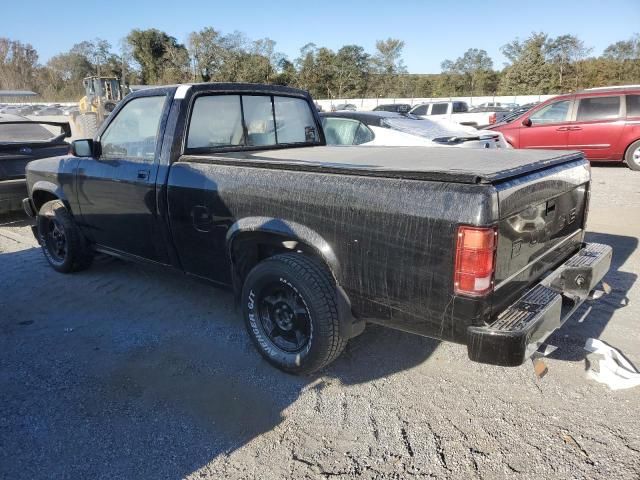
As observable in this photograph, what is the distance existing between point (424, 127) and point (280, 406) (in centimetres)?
649

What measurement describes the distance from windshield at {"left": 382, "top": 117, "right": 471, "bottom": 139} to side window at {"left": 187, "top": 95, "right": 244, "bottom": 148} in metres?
4.29

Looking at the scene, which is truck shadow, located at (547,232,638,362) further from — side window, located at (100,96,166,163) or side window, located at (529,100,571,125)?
side window, located at (529,100,571,125)

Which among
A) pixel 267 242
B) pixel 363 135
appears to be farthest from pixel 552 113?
pixel 267 242

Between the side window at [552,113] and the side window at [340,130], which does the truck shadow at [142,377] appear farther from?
the side window at [552,113]

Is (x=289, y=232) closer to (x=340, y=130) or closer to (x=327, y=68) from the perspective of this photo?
(x=340, y=130)

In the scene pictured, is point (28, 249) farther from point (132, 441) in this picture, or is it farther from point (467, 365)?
point (467, 365)

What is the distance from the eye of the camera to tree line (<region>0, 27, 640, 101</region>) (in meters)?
46.5

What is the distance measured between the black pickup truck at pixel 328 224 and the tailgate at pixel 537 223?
1 cm

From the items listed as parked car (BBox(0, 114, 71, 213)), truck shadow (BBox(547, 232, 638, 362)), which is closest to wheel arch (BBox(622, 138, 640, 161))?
truck shadow (BBox(547, 232, 638, 362))

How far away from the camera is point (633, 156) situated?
35.8 feet

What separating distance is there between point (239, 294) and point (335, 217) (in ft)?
3.71

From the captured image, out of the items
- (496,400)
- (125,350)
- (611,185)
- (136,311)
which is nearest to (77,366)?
(125,350)

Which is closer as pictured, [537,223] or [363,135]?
[537,223]

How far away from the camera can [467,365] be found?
3.27m
